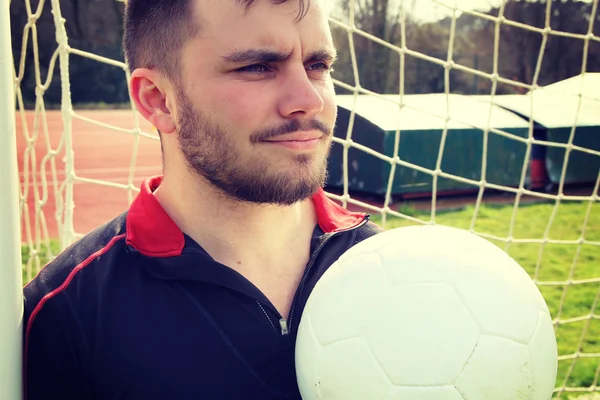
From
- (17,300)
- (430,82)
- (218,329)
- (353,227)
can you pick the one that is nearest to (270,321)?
(218,329)

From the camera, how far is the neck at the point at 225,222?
1.57 metres

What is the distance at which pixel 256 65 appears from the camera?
1.46 metres

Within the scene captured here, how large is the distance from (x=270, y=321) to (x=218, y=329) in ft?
0.42

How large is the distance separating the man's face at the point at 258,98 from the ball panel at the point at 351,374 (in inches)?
17.5

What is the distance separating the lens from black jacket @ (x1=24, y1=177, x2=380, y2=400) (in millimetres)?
1360

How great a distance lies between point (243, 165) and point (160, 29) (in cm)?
44

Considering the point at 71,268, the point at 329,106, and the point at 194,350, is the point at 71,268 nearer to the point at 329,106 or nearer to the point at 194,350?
the point at 194,350

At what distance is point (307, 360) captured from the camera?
1.25 metres

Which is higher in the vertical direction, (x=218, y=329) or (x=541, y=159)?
(x=218, y=329)

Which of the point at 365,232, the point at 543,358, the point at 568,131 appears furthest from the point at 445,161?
the point at 543,358

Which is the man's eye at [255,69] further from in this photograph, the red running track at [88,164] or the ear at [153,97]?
the red running track at [88,164]

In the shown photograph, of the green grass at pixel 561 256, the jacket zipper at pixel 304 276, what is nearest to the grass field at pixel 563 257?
the green grass at pixel 561 256

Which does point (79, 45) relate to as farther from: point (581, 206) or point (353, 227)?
point (353, 227)

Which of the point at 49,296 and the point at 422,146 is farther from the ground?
the point at 49,296
